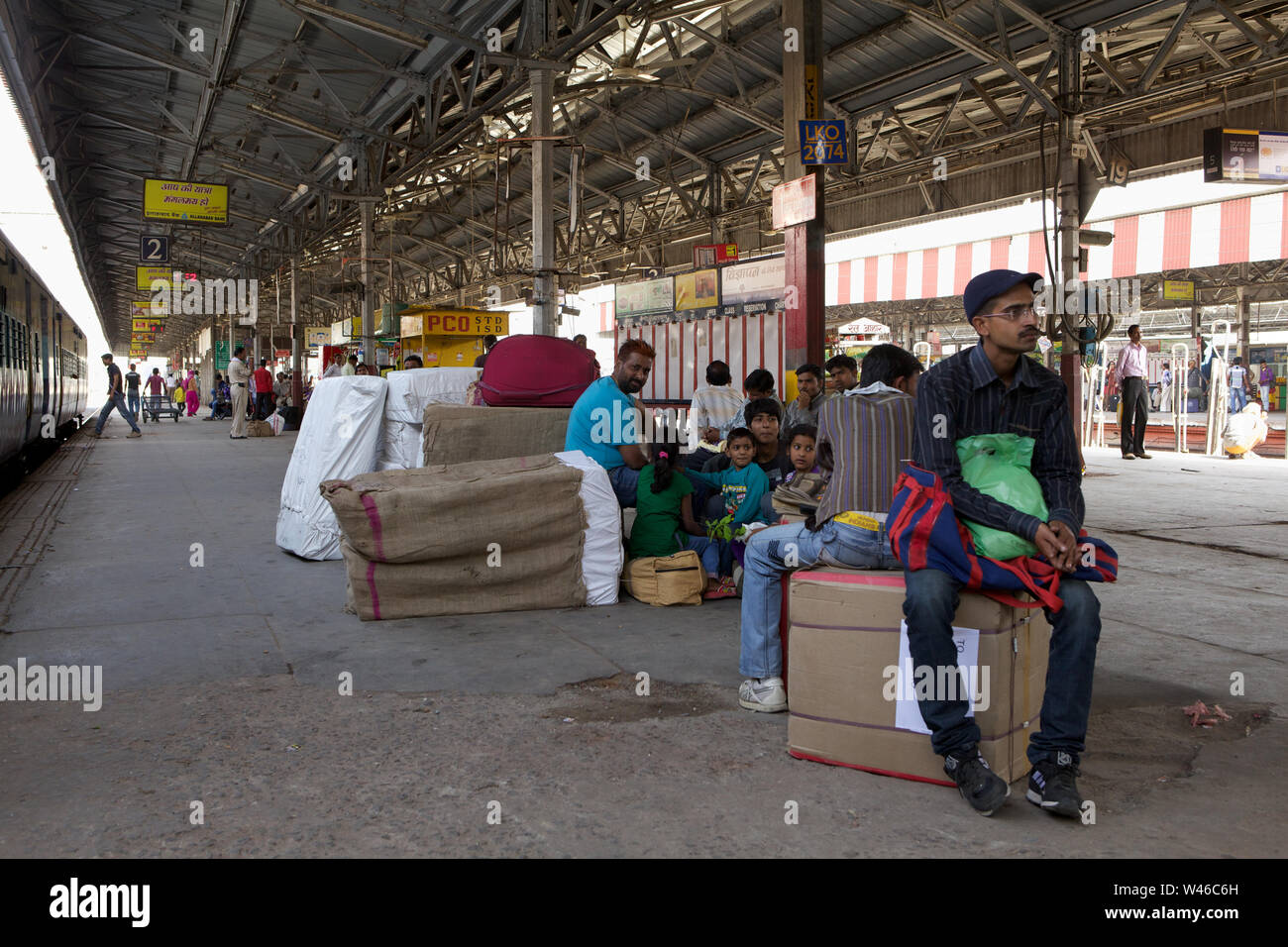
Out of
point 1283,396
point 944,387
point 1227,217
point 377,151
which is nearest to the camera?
point 944,387

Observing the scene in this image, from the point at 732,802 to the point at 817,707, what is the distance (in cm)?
46

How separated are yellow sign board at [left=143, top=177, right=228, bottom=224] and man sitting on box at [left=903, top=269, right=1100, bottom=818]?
65.4ft

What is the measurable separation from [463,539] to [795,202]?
421 centimetres

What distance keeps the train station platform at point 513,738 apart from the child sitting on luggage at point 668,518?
1.33 feet

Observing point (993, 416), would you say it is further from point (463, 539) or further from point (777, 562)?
point (463, 539)

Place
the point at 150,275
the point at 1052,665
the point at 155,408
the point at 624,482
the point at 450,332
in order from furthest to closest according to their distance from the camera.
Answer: the point at 155,408 → the point at 150,275 → the point at 450,332 → the point at 624,482 → the point at 1052,665

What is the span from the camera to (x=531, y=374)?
6.85 meters

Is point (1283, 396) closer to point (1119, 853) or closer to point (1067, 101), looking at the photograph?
point (1067, 101)

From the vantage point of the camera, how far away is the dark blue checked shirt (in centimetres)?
299

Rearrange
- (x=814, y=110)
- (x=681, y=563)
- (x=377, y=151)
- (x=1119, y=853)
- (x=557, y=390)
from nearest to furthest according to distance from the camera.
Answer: (x=1119, y=853) → (x=681, y=563) → (x=557, y=390) → (x=814, y=110) → (x=377, y=151)

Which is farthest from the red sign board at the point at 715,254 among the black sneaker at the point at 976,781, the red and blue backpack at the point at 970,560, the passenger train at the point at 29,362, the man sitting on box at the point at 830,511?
the black sneaker at the point at 976,781

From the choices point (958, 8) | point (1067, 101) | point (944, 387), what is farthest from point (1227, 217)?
point (944, 387)

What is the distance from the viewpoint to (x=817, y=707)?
3.13 meters

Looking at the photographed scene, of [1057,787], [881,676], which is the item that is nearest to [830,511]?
[881,676]
